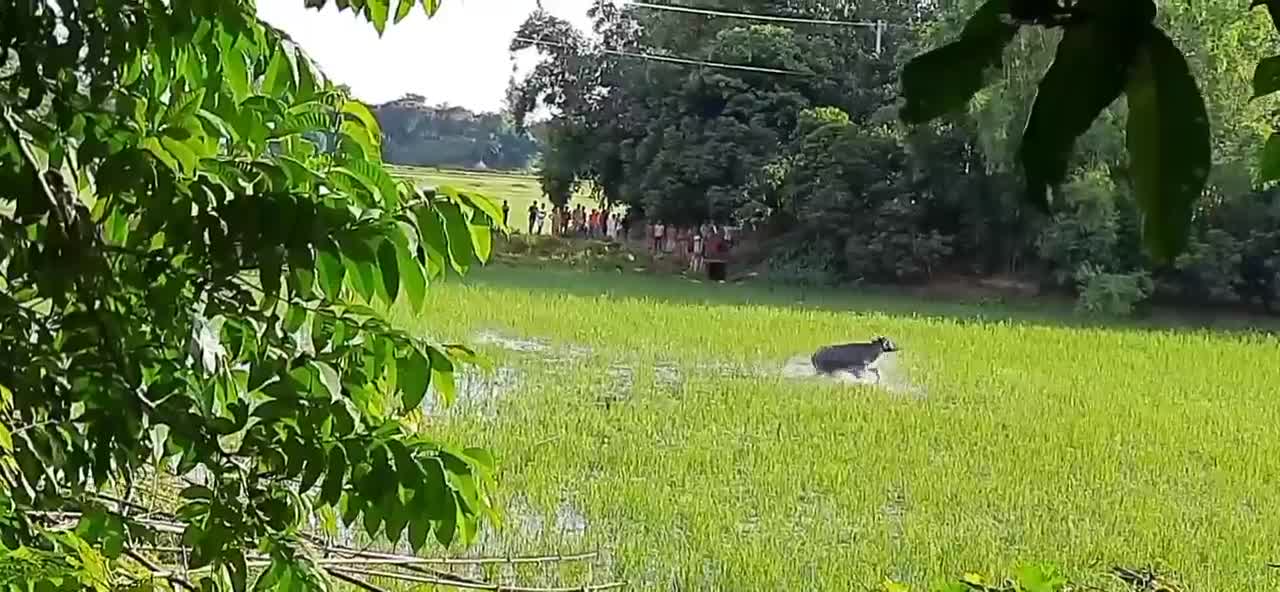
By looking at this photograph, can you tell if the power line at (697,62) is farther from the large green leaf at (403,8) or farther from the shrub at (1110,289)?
the large green leaf at (403,8)

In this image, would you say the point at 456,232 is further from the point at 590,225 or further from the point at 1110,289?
the point at 590,225

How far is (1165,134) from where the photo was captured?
194 mm

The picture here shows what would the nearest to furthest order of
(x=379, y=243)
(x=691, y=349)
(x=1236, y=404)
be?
(x=379, y=243) < (x=1236, y=404) < (x=691, y=349)

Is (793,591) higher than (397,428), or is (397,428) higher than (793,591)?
(397,428)

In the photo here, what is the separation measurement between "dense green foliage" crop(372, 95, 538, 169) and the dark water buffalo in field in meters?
1.21

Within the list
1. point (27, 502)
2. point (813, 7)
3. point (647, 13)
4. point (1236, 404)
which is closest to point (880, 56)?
point (813, 7)

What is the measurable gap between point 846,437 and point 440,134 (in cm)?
122

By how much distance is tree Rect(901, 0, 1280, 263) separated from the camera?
193mm

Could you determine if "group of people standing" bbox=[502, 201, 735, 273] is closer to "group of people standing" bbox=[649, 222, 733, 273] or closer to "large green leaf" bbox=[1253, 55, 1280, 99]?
"group of people standing" bbox=[649, 222, 733, 273]

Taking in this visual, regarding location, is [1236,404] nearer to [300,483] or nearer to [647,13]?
[647,13]

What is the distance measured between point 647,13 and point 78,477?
1927 mm

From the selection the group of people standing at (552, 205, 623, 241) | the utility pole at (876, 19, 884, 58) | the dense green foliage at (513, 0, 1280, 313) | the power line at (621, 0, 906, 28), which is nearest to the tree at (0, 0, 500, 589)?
the dense green foliage at (513, 0, 1280, 313)

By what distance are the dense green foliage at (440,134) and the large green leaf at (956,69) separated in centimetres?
120

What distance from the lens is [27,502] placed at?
617 mm
